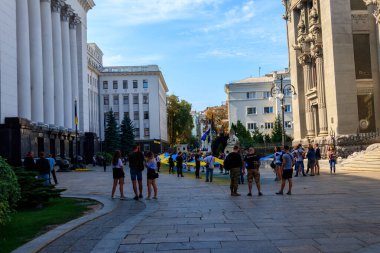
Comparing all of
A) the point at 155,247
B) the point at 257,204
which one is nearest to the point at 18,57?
the point at 257,204

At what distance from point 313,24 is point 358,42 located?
4.35 meters

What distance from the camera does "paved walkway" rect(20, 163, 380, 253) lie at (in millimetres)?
7262

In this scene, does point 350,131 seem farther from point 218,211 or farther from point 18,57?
point 18,57

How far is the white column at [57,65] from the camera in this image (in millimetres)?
48188

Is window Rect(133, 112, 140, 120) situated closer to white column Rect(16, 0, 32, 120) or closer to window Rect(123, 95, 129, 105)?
window Rect(123, 95, 129, 105)

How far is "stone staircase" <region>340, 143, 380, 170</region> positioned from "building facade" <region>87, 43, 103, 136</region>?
61.9 m

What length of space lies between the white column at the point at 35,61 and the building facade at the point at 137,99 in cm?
5341

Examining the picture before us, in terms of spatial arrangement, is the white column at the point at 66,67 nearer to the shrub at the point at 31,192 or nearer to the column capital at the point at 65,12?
the column capital at the point at 65,12

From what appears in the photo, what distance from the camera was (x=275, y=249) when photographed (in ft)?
22.7

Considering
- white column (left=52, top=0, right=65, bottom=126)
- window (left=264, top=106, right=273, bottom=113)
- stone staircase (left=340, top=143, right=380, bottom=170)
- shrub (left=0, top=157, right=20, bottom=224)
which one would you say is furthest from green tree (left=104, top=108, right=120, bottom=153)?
shrub (left=0, top=157, right=20, bottom=224)

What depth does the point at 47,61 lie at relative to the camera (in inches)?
1779

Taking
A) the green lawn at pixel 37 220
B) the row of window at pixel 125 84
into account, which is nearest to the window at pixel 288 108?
Result: the row of window at pixel 125 84

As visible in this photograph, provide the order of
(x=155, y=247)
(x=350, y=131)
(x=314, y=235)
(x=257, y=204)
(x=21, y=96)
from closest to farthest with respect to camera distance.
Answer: (x=155, y=247), (x=314, y=235), (x=257, y=204), (x=350, y=131), (x=21, y=96)

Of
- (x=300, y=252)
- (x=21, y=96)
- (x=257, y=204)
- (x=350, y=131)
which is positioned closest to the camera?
(x=300, y=252)
